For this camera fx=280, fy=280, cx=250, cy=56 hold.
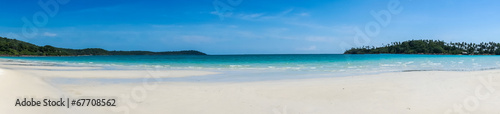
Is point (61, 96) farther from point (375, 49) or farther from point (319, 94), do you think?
point (375, 49)

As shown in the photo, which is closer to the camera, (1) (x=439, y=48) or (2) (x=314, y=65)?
(2) (x=314, y=65)

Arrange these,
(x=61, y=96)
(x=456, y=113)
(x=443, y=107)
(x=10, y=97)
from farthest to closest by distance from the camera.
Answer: (x=61, y=96), (x=10, y=97), (x=443, y=107), (x=456, y=113)

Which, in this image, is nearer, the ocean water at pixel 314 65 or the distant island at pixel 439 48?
the ocean water at pixel 314 65

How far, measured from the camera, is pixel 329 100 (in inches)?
216

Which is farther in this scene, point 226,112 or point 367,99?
point 367,99

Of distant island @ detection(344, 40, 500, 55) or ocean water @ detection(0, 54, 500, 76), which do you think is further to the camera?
distant island @ detection(344, 40, 500, 55)

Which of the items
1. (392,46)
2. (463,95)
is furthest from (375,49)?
(463,95)

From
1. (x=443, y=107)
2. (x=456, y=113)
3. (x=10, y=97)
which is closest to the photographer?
(x=456, y=113)

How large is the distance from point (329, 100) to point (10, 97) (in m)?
6.22

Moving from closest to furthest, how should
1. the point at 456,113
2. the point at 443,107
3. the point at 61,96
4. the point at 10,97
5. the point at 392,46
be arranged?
the point at 456,113 < the point at 443,107 < the point at 10,97 < the point at 61,96 < the point at 392,46

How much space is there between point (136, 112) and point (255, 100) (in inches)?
85.5

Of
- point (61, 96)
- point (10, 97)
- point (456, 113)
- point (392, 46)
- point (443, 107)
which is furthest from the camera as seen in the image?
point (392, 46)

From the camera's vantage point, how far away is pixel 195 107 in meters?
4.85

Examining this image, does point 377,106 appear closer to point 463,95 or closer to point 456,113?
point 456,113
